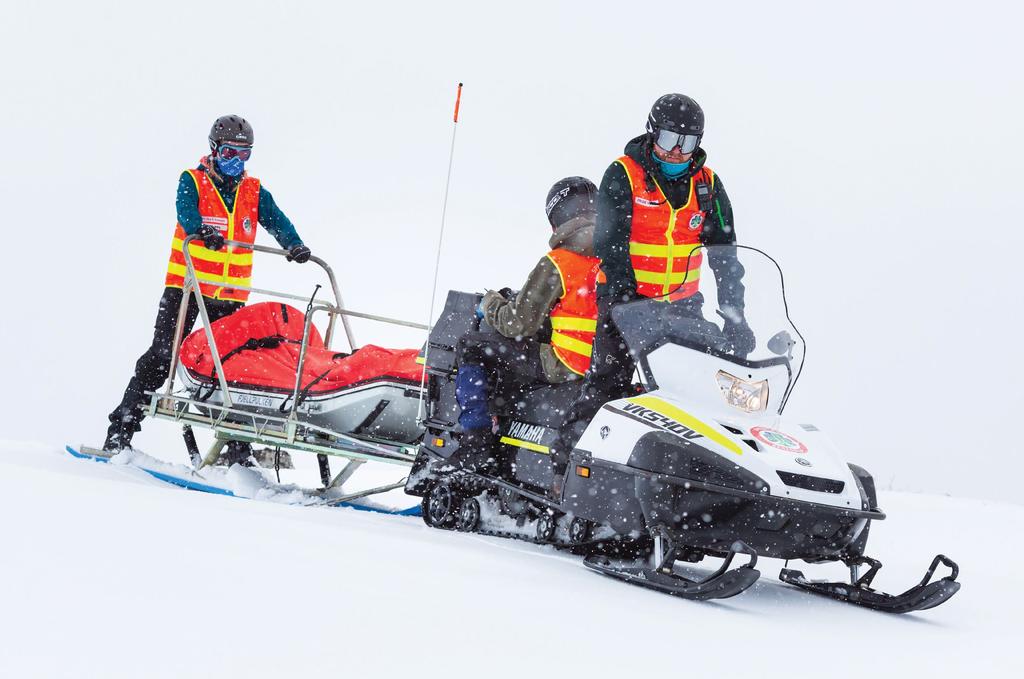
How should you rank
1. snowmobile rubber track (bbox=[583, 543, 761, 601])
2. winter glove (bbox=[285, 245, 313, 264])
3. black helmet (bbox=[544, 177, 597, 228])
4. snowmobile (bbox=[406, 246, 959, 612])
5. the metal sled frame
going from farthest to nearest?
winter glove (bbox=[285, 245, 313, 264]) → the metal sled frame → black helmet (bbox=[544, 177, 597, 228]) → snowmobile (bbox=[406, 246, 959, 612]) → snowmobile rubber track (bbox=[583, 543, 761, 601])

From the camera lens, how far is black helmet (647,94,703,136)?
4.59 m

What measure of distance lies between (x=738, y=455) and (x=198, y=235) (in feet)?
12.5

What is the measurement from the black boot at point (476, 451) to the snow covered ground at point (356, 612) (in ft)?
1.87

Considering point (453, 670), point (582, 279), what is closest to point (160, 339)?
point (582, 279)

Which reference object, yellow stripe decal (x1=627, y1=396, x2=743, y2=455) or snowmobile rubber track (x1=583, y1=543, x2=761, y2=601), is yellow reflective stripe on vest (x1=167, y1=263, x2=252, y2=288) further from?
snowmobile rubber track (x1=583, y1=543, x2=761, y2=601)

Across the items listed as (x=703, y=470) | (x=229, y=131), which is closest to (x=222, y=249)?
(x=229, y=131)

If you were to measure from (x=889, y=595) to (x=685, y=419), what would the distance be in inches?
40.0

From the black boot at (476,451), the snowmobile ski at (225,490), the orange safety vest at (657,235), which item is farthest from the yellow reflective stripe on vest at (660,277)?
the snowmobile ski at (225,490)

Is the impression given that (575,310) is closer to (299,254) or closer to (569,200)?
(569,200)

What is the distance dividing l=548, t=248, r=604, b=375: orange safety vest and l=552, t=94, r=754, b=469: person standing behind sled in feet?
0.79

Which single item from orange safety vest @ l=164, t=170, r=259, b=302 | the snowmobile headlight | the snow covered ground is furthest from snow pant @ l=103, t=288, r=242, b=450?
the snowmobile headlight

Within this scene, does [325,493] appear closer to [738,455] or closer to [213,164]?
[213,164]

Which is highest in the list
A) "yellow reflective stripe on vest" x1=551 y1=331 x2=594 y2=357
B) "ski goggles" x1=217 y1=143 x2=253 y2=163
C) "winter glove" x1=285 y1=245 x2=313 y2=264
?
"ski goggles" x1=217 y1=143 x2=253 y2=163

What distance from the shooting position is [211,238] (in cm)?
631
